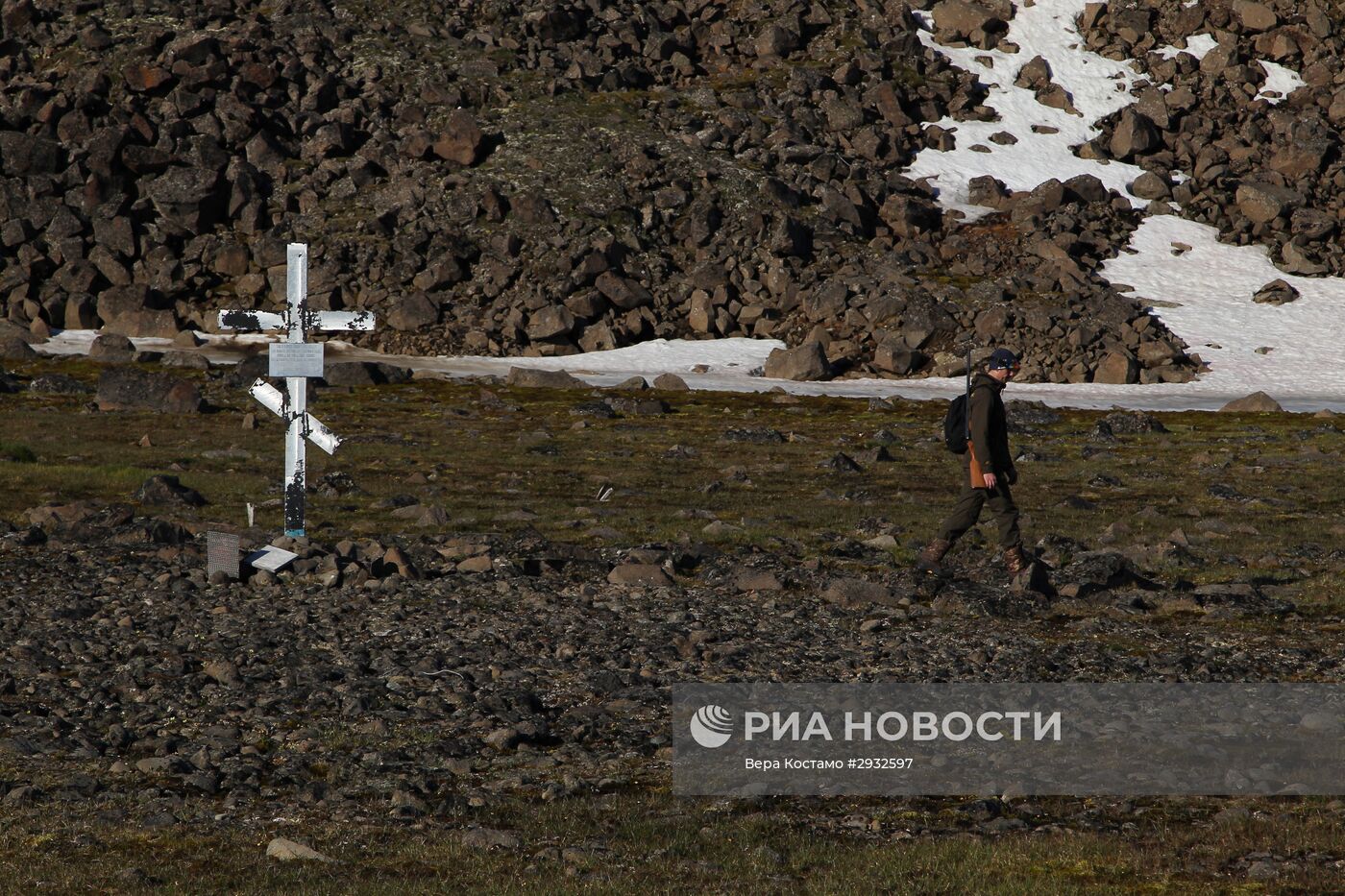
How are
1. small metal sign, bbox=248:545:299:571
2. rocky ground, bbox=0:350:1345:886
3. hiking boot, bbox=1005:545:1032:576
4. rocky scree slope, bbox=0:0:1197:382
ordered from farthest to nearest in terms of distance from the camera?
rocky scree slope, bbox=0:0:1197:382 < small metal sign, bbox=248:545:299:571 < hiking boot, bbox=1005:545:1032:576 < rocky ground, bbox=0:350:1345:886

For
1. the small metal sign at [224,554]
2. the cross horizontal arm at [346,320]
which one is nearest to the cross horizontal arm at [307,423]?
the cross horizontal arm at [346,320]

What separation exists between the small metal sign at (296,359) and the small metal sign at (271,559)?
9.73ft

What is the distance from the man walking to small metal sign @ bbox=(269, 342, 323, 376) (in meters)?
9.96

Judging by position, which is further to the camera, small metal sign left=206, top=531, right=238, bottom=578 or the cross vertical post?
the cross vertical post

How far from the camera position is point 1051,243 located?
91062 mm

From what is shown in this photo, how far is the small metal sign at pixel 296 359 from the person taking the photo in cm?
2250

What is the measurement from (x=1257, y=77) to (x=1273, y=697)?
4217 inches

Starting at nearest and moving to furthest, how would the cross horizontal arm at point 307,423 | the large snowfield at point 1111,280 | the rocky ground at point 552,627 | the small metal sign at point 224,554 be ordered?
the rocky ground at point 552,627
the small metal sign at point 224,554
the cross horizontal arm at point 307,423
the large snowfield at point 1111,280

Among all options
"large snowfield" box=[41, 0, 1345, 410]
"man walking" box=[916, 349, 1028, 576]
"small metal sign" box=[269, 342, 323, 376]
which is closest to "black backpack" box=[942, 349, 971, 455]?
"man walking" box=[916, 349, 1028, 576]

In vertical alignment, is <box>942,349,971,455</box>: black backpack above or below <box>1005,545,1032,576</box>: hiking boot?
above

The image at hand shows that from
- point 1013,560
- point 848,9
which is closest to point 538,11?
point 848,9

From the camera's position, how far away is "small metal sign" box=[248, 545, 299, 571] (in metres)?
20.6

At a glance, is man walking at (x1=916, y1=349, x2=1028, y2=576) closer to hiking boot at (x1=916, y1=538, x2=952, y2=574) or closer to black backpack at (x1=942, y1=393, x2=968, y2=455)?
black backpack at (x1=942, y1=393, x2=968, y2=455)

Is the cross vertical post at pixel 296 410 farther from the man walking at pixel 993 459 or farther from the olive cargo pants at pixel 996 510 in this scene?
the man walking at pixel 993 459
